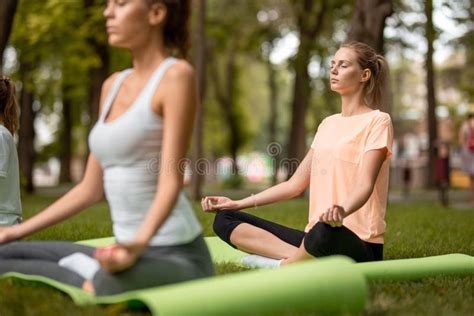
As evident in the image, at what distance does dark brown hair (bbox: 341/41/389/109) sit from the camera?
219 inches

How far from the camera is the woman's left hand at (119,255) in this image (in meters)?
3.60

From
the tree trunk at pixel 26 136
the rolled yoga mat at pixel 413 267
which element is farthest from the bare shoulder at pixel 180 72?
the tree trunk at pixel 26 136

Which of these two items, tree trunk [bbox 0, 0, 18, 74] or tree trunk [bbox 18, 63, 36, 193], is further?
tree trunk [bbox 18, 63, 36, 193]

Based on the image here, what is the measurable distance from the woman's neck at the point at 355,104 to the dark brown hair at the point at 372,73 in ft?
0.13

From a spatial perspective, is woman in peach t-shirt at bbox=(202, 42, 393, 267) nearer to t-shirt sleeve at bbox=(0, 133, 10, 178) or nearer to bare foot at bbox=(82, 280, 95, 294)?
t-shirt sleeve at bbox=(0, 133, 10, 178)

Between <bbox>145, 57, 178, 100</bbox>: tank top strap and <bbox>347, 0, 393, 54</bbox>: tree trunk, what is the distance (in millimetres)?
10552

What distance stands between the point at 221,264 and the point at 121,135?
Answer: 7.68 ft

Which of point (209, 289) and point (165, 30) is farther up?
point (165, 30)

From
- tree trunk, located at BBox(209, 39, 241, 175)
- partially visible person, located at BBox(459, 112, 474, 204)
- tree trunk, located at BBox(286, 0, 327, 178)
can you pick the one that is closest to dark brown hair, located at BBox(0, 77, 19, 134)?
partially visible person, located at BBox(459, 112, 474, 204)

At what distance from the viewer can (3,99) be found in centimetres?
594

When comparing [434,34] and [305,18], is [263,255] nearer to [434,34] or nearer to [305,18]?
[434,34]

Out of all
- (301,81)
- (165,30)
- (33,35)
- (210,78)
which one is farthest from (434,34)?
(210,78)

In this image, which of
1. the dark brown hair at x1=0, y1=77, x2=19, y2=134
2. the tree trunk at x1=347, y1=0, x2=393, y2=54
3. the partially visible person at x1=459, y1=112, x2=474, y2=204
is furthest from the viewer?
the partially visible person at x1=459, y1=112, x2=474, y2=204

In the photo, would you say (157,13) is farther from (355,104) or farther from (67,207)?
(355,104)
